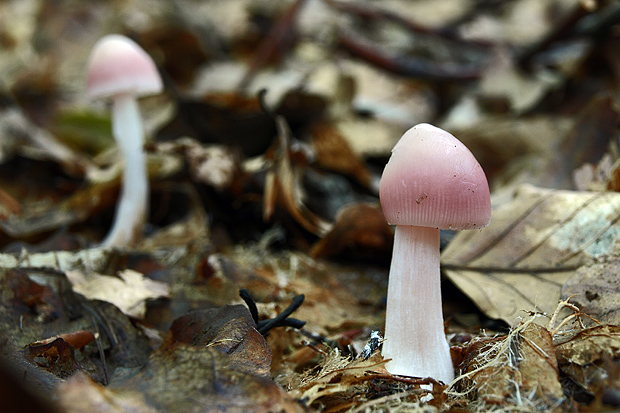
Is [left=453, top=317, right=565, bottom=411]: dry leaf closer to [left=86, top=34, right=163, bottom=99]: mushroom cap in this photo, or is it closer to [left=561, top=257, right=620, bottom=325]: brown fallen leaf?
[left=561, top=257, right=620, bottom=325]: brown fallen leaf

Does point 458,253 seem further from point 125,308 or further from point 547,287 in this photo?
point 125,308

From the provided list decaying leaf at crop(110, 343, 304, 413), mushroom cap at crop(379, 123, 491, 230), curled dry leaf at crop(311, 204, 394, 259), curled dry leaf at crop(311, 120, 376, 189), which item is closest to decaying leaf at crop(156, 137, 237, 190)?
curled dry leaf at crop(311, 204, 394, 259)

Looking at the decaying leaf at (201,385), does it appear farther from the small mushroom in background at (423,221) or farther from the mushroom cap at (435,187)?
the mushroom cap at (435,187)

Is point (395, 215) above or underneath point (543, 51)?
underneath

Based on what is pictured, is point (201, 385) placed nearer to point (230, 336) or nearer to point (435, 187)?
point (230, 336)

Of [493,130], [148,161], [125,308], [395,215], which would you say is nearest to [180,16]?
[148,161]

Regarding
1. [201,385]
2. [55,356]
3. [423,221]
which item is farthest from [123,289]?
[423,221]

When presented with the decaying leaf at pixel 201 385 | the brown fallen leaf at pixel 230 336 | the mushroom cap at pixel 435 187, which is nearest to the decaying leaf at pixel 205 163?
the brown fallen leaf at pixel 230 336
